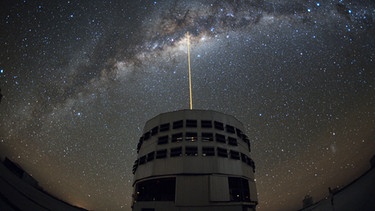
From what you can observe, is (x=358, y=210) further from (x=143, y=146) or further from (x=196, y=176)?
(x=143, y=146)

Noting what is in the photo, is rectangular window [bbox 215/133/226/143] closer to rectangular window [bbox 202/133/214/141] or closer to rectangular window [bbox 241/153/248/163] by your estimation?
rectangular window [bbox 202/133/214/141]

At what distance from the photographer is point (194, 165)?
39.6 meters

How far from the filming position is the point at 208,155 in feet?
134

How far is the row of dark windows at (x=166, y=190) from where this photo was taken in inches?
1575

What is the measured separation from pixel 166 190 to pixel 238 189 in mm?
14305

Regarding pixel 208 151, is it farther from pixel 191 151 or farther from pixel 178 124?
pixel 178 124

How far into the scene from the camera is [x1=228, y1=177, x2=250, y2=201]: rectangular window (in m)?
39.5

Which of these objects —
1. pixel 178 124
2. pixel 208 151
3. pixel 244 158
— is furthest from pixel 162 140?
pixel 244 158

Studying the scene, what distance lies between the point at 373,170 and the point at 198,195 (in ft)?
82.2

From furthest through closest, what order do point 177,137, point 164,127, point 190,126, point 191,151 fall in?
point 164,127 < point 190,126 < point 177,137 < point 191,151

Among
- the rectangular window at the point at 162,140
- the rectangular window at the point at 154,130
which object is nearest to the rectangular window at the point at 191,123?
the rectangular window at the point at 162,140

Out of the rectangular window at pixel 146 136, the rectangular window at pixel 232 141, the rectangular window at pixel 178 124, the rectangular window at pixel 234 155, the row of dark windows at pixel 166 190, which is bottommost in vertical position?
the row of dark windows at pixel 166 190

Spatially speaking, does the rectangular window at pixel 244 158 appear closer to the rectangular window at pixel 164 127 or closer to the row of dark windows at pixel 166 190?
the row of dark windows at pixel 166 190

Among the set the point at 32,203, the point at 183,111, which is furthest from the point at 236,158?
the point at 32,203
